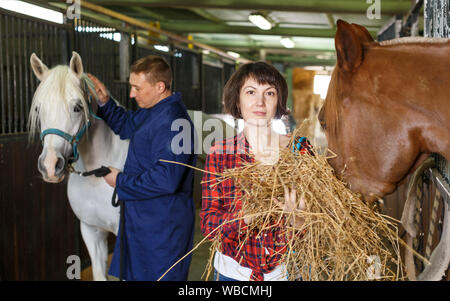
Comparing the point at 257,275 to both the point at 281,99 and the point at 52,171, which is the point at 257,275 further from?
the point at 52,171

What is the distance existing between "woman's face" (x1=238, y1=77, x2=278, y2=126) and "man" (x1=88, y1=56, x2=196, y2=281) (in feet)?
2.08

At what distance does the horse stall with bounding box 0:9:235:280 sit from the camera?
241 cm

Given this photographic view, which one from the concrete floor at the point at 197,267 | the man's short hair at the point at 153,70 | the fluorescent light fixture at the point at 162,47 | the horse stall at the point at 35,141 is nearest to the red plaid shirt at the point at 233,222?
the man's short hair at the point at 153,70

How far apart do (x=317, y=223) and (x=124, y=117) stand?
5.09ft

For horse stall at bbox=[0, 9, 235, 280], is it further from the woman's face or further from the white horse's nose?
the woman's face

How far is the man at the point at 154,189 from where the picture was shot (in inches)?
72.9

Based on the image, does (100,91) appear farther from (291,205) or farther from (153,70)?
(291,205)

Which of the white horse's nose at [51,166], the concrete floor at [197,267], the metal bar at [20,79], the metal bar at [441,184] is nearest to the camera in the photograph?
Result: the metal bar at [441,184]

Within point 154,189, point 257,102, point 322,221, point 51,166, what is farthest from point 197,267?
point 322,221

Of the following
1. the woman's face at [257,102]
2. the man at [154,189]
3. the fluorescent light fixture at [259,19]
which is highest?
the fluorescent light fixture at [259,19]

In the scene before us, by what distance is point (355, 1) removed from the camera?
172 inches

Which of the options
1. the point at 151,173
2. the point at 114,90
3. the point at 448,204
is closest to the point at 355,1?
the point at 114,90

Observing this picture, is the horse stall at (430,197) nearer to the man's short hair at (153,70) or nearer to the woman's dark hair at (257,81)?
the woman's dark hair at (257,81)
